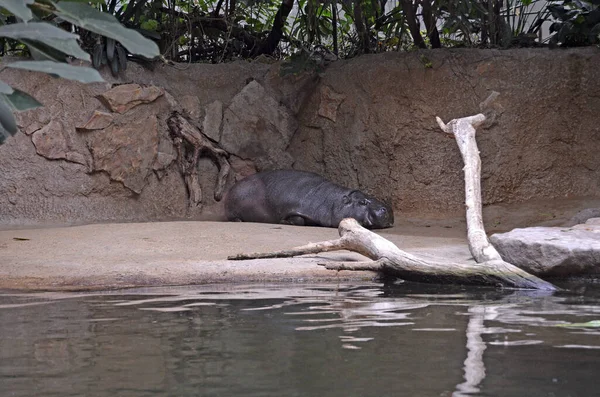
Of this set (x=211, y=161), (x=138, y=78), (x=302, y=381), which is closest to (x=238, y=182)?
(x=211, y=161)

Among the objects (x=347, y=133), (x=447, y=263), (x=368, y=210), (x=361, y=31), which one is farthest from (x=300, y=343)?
(x=361, y=31)

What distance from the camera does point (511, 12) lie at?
1166cm

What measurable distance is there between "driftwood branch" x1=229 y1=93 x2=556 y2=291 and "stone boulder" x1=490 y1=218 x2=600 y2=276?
17cm

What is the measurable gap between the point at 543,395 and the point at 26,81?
825 cm

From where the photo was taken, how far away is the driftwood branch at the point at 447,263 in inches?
228

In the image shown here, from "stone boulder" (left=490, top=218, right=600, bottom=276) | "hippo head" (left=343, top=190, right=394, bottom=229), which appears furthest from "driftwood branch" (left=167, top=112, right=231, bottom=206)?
"stone boulder" (left=490, top=218, right=600, bottom=276)

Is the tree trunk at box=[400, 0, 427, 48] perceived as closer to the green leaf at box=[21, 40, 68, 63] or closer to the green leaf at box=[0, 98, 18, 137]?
the green leaf at box=[21, 40, 68, 63]

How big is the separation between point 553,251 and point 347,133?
5224 millimetres

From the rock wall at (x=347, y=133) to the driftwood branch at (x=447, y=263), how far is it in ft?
10.5

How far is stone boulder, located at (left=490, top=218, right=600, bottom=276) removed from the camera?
19.7 feet

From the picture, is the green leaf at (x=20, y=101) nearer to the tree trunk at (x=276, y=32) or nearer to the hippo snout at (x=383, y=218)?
the hippo snout at (x=383, y=218)

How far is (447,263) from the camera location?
233 inches

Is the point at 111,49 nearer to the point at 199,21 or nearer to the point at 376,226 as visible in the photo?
the point at 199,21

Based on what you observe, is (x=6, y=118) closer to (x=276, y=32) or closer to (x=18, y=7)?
(x=18, y=7)
